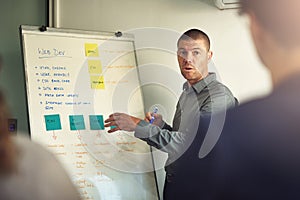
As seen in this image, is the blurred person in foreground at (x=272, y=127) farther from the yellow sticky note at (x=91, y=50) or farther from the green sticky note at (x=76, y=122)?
the yellow sticky note at (x=91, y=50)

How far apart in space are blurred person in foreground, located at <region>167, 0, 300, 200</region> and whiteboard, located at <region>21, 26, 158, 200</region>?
3.55 ft

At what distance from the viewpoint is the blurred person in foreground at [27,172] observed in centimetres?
21

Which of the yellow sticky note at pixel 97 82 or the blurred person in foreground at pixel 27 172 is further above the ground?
the yellow sticky note at pixel 97 82

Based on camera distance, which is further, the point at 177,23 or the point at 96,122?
the point at 177,23

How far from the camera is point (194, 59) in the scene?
1.74 meters

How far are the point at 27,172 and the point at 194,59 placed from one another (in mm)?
1565

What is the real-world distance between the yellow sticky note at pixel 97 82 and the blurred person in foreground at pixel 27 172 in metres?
1.58

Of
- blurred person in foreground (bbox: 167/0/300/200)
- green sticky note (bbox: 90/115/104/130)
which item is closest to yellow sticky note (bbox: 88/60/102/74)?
green sticky note (bbox: 90/115/104/130)

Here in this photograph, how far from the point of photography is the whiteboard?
5.49 ft

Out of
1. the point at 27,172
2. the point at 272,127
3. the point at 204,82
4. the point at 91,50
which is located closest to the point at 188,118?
the point at 204,82

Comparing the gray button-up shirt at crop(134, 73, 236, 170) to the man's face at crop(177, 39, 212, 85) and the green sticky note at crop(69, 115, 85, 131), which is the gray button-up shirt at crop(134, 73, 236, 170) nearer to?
the man's face at crop(177, 39, 212, 85)

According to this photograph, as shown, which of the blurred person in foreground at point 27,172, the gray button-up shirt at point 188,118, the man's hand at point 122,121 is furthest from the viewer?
the man's hand at point 122,121

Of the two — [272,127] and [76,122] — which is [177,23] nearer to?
[76,122]

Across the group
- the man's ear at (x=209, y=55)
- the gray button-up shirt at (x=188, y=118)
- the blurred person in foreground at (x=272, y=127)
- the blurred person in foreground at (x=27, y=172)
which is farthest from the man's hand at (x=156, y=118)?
the blurred person in foreground at (x=27, y=172)
